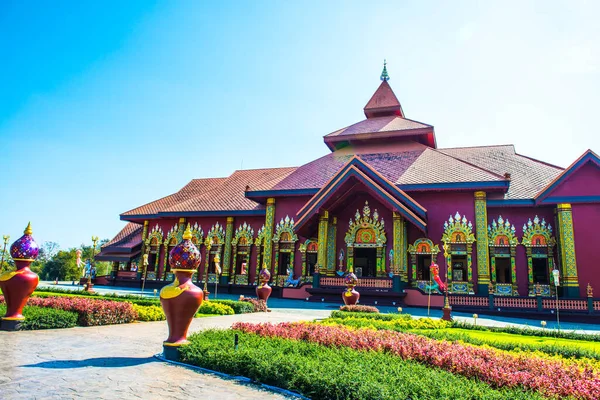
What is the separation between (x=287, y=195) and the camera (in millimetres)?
24172

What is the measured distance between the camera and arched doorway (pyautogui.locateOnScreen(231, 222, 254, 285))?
1010 inches

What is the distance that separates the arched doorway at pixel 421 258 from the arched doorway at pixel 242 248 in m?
10.0

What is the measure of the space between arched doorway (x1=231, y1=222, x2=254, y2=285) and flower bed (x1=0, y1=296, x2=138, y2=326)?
594 inches

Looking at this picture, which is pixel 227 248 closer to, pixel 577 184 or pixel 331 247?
pixel 331 247

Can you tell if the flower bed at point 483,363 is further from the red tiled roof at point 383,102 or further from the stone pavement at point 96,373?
the red tiled roof at point 383,102

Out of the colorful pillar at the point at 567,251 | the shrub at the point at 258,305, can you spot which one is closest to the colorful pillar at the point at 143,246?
the shrub at the point at 258,305

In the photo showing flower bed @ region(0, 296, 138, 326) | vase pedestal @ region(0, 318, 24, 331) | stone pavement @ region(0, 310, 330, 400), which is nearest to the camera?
stone pavement @ region(0, 310, 330, 400)

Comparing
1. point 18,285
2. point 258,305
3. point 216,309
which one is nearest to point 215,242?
point 258,305

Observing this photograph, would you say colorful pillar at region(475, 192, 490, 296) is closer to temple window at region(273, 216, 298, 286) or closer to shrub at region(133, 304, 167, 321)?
temple window at region(273, 216, 298, 286)

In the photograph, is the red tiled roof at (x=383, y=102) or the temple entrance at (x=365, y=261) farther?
the red tiled roof at (x=383, y=102)

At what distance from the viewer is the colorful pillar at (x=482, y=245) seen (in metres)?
19.3

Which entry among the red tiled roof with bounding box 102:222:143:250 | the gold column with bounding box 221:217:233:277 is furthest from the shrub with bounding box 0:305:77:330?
the red tiled roof with bounding box 102:222:143:250

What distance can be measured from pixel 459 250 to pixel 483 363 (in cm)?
1582

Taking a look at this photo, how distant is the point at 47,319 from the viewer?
8.59m
